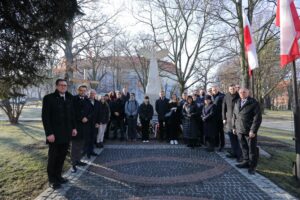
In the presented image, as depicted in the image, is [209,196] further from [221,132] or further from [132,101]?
[132,101]

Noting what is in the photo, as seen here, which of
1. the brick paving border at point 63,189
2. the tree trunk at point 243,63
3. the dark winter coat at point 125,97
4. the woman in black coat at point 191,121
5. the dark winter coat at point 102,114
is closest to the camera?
the brick paving border at point 63,189

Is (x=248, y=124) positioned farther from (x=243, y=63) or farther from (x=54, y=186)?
(x=243, y=63)

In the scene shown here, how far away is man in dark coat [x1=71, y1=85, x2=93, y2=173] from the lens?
7.17m

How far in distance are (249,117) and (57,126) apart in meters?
4.50

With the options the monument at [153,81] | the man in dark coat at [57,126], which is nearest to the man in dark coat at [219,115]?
the man in dark coat at [57,126]

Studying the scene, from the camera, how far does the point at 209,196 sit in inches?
212

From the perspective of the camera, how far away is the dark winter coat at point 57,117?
5695mm

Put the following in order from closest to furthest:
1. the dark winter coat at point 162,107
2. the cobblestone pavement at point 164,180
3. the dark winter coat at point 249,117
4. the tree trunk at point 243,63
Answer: the cobblestone pavement at point 164,180 → the dark winter coat at point 249,117 → the dark winter coat at point 162,107 → the tree trunk at point 243,63

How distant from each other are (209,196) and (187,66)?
25.4 meters

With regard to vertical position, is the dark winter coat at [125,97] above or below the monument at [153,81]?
below

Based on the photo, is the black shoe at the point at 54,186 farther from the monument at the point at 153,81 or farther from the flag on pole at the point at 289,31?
the monument at the point at 153,81

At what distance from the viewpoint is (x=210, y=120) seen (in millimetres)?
9344

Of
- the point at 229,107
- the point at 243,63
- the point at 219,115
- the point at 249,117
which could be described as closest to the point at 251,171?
the point at 249,117

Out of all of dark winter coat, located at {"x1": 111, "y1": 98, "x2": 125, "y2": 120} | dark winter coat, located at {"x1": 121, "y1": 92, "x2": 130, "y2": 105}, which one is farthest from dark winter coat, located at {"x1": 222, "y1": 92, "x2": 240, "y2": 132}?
dark winter coat, located at {"x1": 121, "y1": 92, "x2": 130, "y2": 105}
